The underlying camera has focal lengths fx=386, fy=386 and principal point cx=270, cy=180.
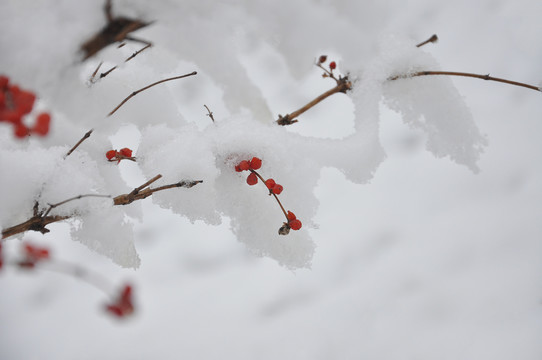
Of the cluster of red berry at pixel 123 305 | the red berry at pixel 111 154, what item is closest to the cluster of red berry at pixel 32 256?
the cluster of red berry at pixel 123 305

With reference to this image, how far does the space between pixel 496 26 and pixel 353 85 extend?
4.98ft

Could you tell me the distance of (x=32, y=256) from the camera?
22.2 inches

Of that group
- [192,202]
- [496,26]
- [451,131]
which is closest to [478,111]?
[496,26]

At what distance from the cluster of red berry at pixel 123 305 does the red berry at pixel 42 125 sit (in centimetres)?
25

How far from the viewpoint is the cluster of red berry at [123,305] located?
550 millimetres

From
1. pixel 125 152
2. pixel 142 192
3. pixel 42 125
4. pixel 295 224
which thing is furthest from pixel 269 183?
pixel 42 125

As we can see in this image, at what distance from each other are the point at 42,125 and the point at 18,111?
30 millimetres

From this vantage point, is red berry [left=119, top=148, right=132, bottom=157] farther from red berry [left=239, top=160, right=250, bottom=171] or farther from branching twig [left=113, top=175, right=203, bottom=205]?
red berry [left=239, top=160, right=250, bottom=171]

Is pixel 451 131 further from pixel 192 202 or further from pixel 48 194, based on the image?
pixel 48 194

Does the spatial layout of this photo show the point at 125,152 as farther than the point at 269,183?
Yes

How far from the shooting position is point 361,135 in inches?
37.2

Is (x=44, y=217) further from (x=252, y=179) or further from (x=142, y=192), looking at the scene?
(x=252, y=179)

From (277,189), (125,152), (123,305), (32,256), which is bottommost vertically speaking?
(123,305)

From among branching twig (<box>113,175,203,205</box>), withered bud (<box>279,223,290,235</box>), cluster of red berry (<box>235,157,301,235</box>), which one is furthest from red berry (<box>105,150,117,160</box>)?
Answer: withered bud (<box>279,223,290,235</box>)
